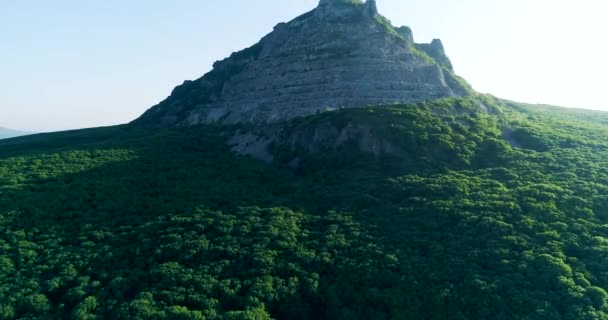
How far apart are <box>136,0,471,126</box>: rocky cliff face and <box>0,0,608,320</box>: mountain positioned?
1209 cm

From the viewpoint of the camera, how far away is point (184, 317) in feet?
130

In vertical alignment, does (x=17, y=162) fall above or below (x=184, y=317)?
above

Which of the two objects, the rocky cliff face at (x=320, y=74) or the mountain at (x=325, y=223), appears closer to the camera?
the mountain at (x=325, y=223)

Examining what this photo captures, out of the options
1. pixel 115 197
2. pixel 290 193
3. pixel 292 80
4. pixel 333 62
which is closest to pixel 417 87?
pixel 333 62

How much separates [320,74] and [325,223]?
183 feet

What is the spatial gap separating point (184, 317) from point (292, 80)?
7408cm

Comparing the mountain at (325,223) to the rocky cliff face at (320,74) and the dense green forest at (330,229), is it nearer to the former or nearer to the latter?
the dense green forest at (330,229)

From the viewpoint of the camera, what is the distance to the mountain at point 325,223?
42125 mm

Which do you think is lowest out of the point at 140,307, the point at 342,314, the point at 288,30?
the point at 342,314

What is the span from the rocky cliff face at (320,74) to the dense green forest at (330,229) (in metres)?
17.2

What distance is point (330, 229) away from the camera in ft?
175


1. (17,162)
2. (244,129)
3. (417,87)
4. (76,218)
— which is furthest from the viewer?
(417,87)

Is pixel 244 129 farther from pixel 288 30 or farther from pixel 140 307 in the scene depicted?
pixel 140 307

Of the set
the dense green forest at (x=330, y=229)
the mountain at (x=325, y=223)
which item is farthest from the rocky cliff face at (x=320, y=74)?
the dense green forest at (x=330, y=229)
